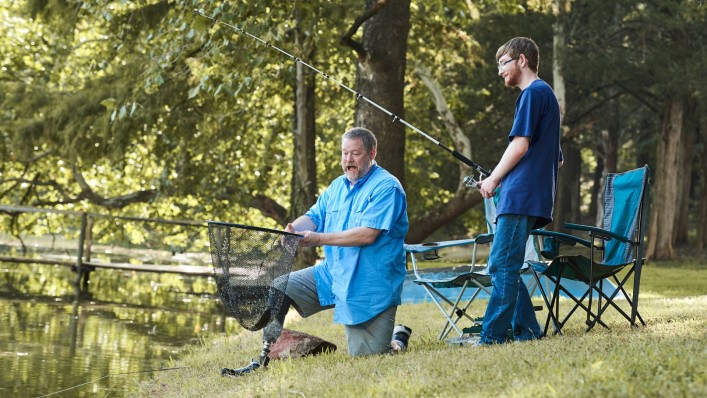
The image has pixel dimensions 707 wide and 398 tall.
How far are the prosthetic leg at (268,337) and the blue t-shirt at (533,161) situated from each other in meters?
1.33

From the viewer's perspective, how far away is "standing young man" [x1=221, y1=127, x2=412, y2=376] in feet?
19.4

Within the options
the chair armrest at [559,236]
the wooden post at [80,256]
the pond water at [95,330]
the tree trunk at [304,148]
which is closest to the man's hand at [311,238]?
the chair armrest at [559,236]

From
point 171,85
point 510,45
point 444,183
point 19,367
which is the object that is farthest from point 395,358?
point 444,183

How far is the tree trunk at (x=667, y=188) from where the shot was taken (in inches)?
974

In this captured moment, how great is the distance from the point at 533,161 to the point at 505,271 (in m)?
0.60

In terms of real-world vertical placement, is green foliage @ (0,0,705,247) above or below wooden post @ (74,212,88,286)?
above

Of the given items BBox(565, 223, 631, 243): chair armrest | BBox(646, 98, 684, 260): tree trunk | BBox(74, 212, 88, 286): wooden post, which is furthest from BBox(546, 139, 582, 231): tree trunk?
BBox(565, 223, 631, 243): chair armrest

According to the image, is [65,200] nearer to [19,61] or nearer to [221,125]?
[19,61]

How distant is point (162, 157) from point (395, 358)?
15938 millimetres

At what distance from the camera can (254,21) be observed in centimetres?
1044

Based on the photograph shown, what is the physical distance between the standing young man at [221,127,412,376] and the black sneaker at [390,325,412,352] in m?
0.05

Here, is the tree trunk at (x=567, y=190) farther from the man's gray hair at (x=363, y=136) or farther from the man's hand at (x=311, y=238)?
the man's hand at (x=311, y=238)

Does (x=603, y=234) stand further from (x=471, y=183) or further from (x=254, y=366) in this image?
(x=254, y=366)

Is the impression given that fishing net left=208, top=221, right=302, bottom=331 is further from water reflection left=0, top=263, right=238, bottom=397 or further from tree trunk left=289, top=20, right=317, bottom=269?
tree trunk left=289, top=20, right=317, bottom=269
